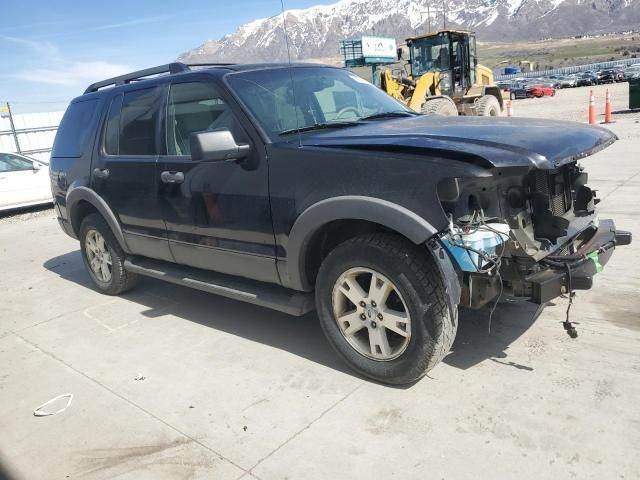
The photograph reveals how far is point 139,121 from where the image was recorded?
474 centimetres

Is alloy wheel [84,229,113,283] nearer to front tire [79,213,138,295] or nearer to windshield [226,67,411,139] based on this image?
front tire [79,213,138,295]

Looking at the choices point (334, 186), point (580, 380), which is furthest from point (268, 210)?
point (580, 380)

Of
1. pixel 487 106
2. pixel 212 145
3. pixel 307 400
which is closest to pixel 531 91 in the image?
pixel 487 106

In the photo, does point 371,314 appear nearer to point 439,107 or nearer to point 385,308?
point 385,308

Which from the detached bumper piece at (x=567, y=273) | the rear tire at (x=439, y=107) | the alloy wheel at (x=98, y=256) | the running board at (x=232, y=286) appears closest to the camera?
the detached bumper piece at (x=567, y=273)

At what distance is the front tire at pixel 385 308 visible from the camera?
305 cm

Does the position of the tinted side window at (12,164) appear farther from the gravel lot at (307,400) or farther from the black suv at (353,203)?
the black suv at (353,203)

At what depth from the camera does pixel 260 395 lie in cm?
346

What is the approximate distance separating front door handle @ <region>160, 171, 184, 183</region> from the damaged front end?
2.12 m

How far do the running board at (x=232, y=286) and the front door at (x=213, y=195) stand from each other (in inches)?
4.0

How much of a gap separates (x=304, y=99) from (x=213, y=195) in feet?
3.14

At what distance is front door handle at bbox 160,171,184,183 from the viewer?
419cm

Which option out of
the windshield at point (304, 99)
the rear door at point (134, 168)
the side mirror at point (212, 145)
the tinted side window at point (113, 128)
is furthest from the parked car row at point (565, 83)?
the side mirror at point (212, 145)

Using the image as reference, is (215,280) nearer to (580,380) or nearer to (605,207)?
(580,380)
